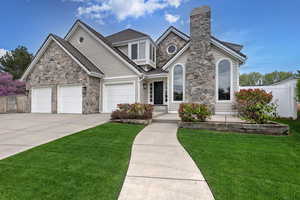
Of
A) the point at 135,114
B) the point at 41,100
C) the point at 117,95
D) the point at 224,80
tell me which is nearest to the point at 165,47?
the point at 117,95

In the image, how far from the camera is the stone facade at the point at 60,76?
11.7m

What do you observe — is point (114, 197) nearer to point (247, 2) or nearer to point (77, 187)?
point (77, 187)

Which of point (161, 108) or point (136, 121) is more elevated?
point (161, 108)

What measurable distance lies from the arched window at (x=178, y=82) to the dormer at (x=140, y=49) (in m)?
3.07

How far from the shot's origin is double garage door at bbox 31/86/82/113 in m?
12.0

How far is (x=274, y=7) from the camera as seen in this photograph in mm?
11508

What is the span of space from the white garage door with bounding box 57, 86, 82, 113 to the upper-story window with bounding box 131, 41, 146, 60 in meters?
5.27

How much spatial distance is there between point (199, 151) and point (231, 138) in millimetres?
1895

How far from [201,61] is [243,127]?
5.47 m

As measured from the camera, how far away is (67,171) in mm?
2896

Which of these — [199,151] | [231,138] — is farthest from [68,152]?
[231,138]

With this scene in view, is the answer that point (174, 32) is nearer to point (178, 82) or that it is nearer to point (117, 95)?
point (178, 82)

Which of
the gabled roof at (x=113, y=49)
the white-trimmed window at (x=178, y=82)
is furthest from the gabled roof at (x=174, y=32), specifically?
the white-trimmed window at (x=178, y=82)

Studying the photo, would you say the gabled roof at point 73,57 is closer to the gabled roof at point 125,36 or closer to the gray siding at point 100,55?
the gray siding at point 100,55
